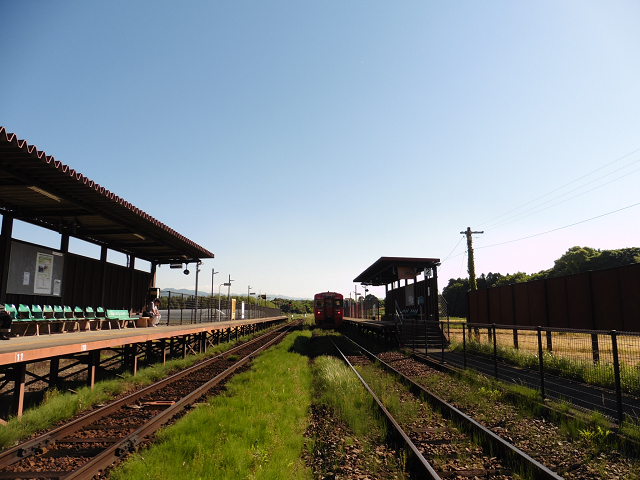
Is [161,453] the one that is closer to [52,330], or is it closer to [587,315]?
[52,330]

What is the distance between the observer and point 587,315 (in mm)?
11930

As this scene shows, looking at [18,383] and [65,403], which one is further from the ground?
[18,383]

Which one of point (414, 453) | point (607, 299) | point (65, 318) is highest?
A: point (607, 299)

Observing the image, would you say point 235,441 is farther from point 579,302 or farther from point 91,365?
point 579,302

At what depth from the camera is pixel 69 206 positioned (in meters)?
12.4

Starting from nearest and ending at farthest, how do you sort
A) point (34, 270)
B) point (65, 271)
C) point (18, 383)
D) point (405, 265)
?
1. point (18, 383)
2. point (34, 270)
3. point (65, 271)
4. point (405, 265)

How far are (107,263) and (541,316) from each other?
17.8 metres

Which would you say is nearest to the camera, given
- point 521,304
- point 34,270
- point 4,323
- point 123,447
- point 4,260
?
point 123,447

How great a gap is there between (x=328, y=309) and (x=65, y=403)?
26.0 m

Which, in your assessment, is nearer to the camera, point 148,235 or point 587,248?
point 148,235

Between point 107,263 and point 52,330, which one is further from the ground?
point 107,263

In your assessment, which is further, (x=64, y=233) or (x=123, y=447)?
(x=64, y=233)

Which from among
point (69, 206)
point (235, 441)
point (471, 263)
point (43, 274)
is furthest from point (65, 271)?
point (471, 263)

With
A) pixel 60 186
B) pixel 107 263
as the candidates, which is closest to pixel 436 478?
pixel 60 186
